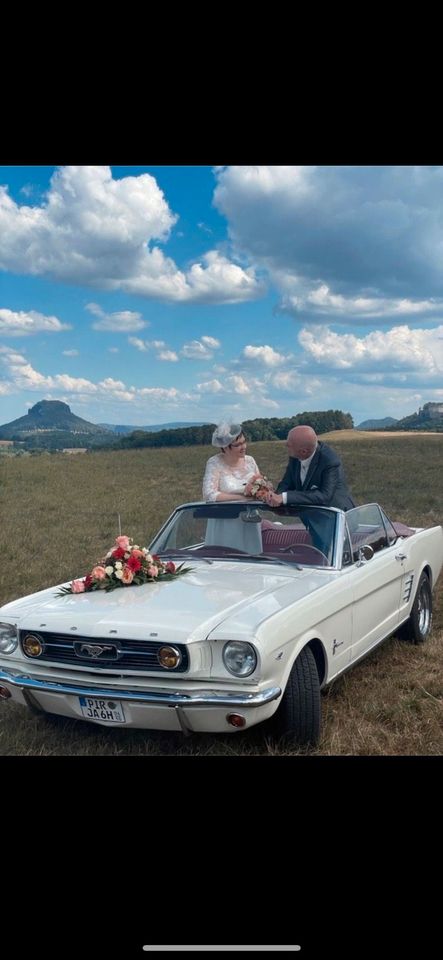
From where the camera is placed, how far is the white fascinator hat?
18.0 ft

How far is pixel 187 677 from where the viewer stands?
336 cm

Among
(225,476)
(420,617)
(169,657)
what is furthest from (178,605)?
(420,617)

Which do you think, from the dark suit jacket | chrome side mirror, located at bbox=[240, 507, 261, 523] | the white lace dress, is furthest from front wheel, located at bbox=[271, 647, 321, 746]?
the white lace dress

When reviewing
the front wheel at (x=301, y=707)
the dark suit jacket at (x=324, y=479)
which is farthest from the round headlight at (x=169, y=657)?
the dark suit jacket at (x=324, y=479)

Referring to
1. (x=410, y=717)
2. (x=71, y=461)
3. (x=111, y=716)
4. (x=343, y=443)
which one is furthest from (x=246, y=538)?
(x=71, y=461)

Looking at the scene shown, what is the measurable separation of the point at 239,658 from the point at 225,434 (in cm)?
236

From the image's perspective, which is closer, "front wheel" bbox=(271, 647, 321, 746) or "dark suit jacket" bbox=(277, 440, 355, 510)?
"front wheel" bbox=(271, 647, 321, 746)

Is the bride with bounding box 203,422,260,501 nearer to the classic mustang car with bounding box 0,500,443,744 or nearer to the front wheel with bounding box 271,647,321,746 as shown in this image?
the classic mustang car with bounding box 0,500,443,744

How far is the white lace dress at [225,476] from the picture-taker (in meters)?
5.46

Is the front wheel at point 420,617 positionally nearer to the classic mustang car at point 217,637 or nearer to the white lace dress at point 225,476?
the classic mustang car at point 217,637

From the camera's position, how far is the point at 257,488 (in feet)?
16.4

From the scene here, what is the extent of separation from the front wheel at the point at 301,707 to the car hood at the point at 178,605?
0.30m

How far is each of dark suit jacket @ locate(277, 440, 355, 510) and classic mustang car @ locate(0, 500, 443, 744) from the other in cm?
44

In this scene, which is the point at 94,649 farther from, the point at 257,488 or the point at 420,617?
the point at 420,617
